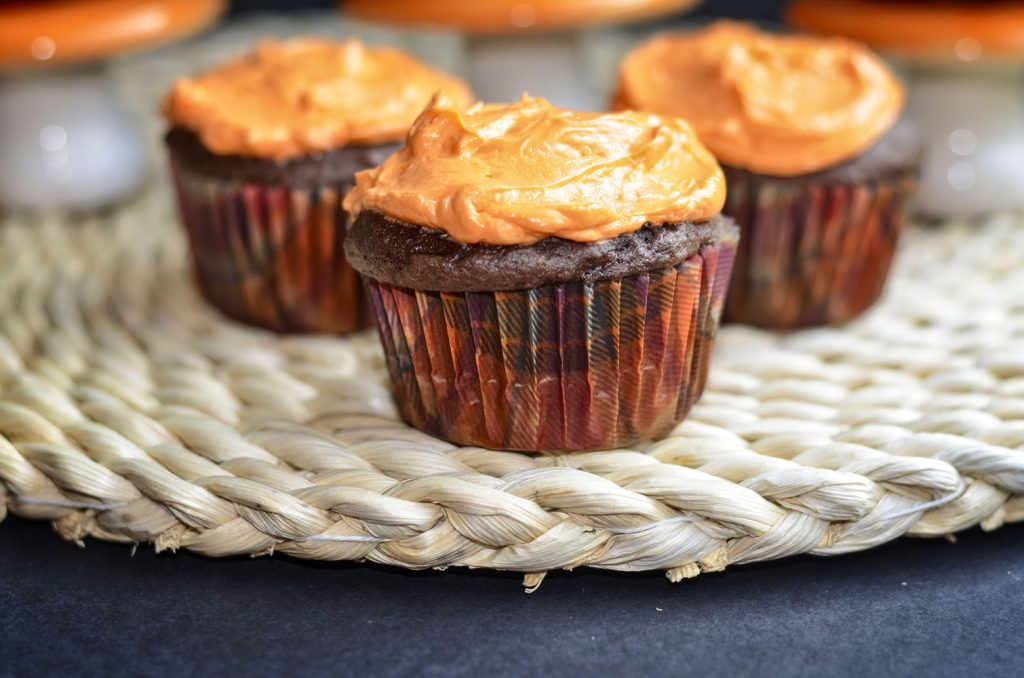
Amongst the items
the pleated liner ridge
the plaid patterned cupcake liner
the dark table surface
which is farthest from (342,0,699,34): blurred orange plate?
the dark table surface

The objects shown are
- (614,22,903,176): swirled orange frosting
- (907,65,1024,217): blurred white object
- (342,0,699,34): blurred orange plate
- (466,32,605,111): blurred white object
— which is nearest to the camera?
(614,22,903,176): swirled orange frosting

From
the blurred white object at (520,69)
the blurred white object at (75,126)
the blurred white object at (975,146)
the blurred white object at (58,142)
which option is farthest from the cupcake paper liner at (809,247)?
the blurred white object at (58,142)

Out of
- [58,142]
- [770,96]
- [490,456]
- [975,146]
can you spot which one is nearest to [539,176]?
[490,456]

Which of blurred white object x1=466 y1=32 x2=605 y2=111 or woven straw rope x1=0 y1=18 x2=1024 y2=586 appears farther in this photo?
blurred white object x1=466 y1=32 x2=605 y2=111

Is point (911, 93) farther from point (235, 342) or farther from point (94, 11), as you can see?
point (94, 11)

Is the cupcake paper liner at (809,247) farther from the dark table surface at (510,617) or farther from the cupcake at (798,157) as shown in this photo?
the dark table surface at (510,617)

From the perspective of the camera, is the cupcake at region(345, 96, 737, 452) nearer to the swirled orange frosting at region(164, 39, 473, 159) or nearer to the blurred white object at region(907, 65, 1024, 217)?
the swirled orange frosting at region(164, 39, 473, 159)

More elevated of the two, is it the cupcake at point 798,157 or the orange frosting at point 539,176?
the orange frosting at point 539,176
